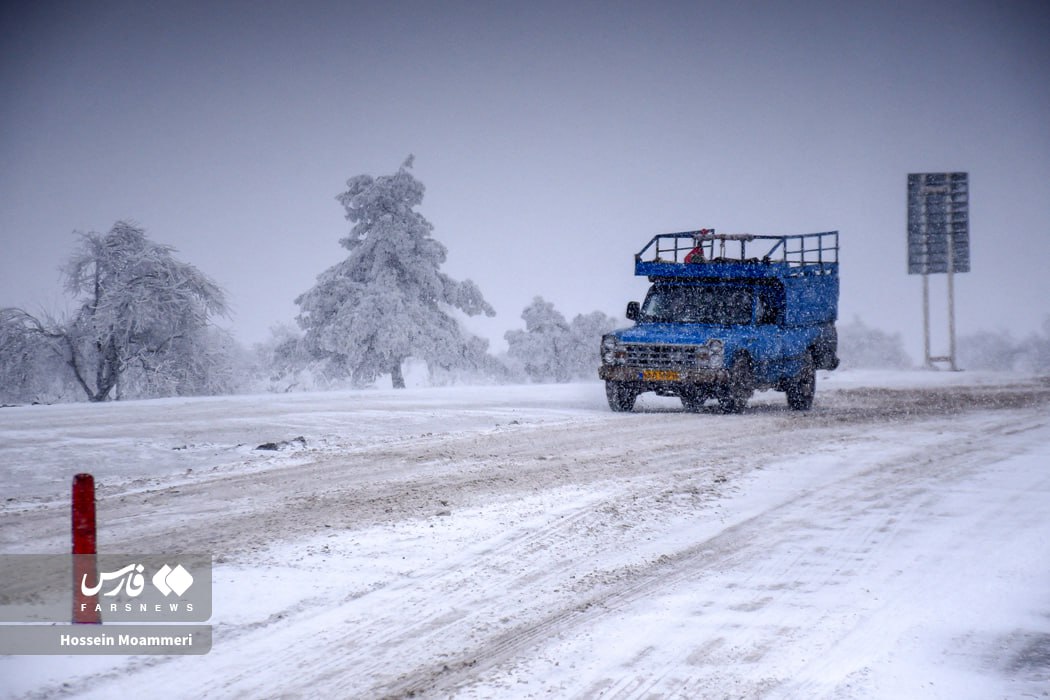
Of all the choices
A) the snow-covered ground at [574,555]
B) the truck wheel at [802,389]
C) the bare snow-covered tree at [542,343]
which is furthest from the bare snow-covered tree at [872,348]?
the snow-covered ground at [574,555]

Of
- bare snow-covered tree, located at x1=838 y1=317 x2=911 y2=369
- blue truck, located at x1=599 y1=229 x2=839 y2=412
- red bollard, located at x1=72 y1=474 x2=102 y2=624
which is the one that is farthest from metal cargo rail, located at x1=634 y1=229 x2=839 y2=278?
bare snow-covered tree, located at x1=838 y1=317 x2=911 y2=369

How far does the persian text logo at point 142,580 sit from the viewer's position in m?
4.61

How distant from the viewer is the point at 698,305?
52.7 feet

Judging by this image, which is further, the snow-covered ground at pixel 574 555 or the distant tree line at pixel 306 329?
the distant tree line at pixel 306 329

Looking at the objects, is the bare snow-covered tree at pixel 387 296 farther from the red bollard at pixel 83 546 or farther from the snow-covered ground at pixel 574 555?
the red bollard at pixel 83 546

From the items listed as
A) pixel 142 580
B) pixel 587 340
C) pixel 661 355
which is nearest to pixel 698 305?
pixel 661 355

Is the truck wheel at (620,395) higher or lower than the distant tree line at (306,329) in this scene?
lower

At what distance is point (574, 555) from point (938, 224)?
39.3 meters

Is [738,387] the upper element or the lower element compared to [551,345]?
lower

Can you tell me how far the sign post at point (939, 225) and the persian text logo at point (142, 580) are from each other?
39343 millimetres

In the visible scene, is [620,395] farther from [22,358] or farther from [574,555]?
[22,358]

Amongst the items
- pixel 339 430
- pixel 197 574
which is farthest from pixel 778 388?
pixel 197 574

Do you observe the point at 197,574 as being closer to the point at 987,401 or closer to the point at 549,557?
the point at 549,557

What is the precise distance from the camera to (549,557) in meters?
5.37
